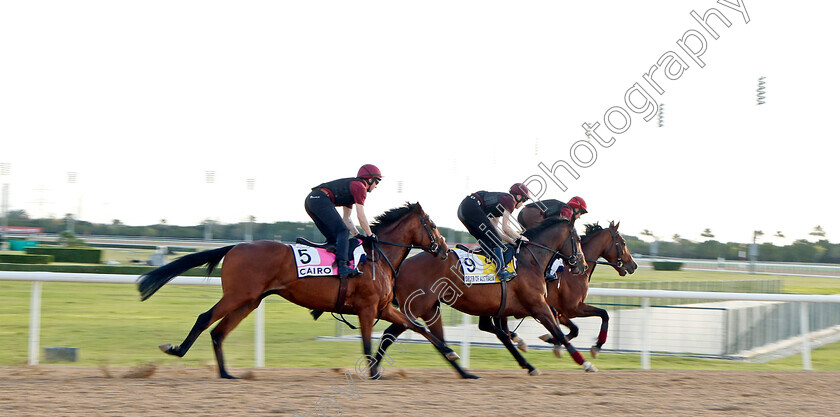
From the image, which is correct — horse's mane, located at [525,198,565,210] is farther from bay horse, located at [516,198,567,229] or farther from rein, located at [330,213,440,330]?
rein, located at [330,213,440,330]

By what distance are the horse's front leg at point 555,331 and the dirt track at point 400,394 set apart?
0.42 ft

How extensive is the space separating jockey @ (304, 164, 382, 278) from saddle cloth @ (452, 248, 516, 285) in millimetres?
919

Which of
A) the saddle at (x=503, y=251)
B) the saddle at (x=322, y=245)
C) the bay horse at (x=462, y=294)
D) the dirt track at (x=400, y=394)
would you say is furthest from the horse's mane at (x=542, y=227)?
the saddle at (x=322, y=245)

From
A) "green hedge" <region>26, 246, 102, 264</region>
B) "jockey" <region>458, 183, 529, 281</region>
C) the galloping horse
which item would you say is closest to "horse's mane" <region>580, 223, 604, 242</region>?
the galloping horse

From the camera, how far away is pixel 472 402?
480 cm

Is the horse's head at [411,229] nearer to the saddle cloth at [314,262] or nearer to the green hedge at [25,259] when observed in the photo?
the saddle cloth at [314,262]

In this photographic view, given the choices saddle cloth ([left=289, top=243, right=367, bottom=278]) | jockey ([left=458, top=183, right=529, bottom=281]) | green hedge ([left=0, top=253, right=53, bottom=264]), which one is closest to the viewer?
saddle cloth ([left=289, top=243, right=367, bottom=278])

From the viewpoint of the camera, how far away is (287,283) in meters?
5.68

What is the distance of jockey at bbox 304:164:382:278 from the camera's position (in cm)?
579

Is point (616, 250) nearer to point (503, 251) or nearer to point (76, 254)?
point (503, 251)

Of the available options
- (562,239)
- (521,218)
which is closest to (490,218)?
(562,239)

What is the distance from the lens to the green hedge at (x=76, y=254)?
22.3 metres

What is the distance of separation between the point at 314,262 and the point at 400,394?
1.27 m

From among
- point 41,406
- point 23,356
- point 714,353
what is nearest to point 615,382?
point 714,353
